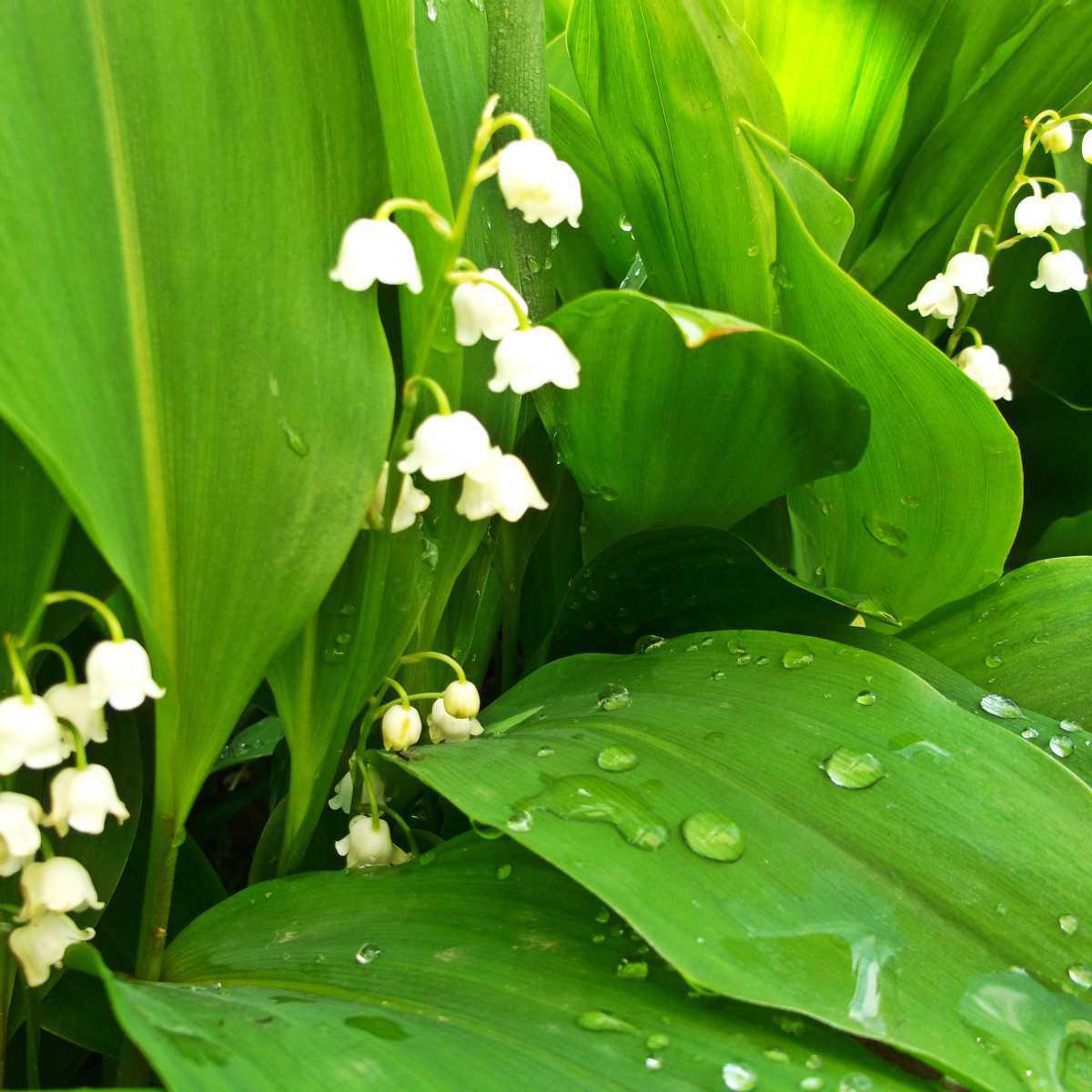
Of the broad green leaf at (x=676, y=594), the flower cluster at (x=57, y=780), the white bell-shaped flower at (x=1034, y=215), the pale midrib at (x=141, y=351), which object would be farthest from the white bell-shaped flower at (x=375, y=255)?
the white bell-shaped flower at (x=1034, y=215)

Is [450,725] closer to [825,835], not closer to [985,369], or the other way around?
[825,835]

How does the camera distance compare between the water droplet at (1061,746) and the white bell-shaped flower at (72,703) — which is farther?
the water droplet at (1061,746)

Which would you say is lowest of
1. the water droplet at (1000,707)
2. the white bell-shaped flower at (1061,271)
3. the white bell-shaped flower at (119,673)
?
the water droplet at (1000,707)

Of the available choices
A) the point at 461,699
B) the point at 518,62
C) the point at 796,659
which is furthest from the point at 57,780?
the point at 518,62

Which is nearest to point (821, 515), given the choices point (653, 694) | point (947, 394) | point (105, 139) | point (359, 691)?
point (947, 394)

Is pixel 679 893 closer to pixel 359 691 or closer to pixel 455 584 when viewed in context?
pixel 359 691

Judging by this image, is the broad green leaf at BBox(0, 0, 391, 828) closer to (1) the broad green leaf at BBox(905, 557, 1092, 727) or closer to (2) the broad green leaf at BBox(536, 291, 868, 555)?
(2) the broad green leaf at BBox(536, 291, 868, 555)

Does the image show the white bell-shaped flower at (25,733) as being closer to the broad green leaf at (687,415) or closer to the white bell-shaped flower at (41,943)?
the white bell-shaped flower at (41,943)
